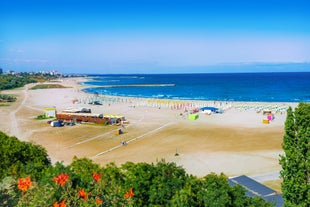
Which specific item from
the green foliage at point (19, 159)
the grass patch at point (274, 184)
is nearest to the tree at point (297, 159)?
the grass patch at point (274, 184)

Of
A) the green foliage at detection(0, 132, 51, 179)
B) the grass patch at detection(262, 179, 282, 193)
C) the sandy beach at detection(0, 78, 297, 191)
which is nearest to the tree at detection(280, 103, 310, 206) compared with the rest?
the grass patch at detection(262, 179, 282, 193)

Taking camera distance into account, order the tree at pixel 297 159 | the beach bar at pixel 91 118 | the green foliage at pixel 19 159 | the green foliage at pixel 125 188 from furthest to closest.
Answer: the beach bar at pixel 91 118 < the green foliage at pixel 19 159 < the tree at pixel 297 159 < the green foliage at pixel 125 188

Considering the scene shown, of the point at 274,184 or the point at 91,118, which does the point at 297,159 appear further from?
the point at 91,118

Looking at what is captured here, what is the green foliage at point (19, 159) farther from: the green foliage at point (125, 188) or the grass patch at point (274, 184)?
the grass patch at point (274, 184)

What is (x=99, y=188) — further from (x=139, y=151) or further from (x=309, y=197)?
(x=139, y=151)

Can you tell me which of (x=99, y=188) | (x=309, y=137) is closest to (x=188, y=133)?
(x=309, y=137)

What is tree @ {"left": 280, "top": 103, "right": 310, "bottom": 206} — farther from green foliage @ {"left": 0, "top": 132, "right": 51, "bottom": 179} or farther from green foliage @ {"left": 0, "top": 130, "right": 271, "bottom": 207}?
green foliage @ {"left": 0, "top": 132, "right": 51, "bottom": 179}

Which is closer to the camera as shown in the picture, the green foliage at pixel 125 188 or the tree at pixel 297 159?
the green foliage at pixel 125 188

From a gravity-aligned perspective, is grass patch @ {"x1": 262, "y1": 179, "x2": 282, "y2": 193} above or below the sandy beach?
above
